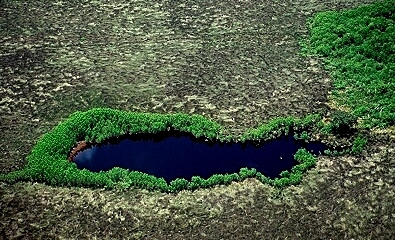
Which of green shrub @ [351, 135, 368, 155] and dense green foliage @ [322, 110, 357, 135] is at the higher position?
dense green foliage @ [322, 110, 357, 135]

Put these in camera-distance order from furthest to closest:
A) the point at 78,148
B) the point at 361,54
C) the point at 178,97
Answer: the point at 361,54 < the point at 178,97 < the point at 78,148

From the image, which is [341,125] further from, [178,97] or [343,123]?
[178,97]

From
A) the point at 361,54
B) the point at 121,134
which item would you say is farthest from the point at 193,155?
the point at 361,54

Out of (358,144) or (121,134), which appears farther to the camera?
(121,134)

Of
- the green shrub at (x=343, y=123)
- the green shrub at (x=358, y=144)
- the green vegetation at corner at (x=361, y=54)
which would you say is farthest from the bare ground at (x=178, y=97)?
the green shrub at (x=343, y=123)

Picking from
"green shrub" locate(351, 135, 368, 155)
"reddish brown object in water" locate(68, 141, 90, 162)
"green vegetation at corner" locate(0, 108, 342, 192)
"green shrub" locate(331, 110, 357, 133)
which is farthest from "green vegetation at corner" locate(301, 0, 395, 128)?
"reddish brown object in water" locate(68, 141, 90, 162)

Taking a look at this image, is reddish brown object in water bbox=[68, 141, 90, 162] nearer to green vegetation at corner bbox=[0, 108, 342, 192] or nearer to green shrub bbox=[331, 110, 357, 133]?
green vegetation at corner bbox=[0, 108, 342, 192]
